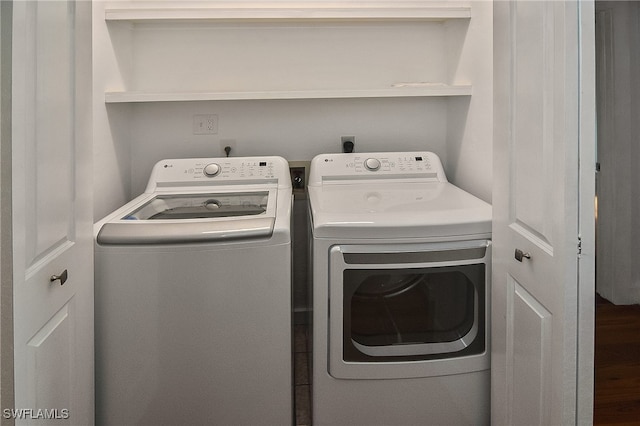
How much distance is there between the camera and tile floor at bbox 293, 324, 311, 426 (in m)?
1.91

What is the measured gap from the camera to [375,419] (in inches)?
65.8

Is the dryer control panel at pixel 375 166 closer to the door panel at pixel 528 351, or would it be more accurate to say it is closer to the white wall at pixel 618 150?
the door panel at pixel 528 351

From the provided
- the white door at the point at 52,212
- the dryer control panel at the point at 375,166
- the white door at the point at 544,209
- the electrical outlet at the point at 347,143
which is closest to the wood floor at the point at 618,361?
the white door at the point at 544,209

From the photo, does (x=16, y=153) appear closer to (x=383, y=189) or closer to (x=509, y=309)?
(x=509, y=309)

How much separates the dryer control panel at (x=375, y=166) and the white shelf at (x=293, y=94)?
0.99 ft

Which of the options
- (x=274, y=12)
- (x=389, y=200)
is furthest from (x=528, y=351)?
(x=274, y=12)

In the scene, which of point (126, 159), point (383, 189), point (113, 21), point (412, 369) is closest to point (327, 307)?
point (412, 369)

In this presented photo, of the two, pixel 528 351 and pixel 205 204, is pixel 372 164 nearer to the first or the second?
pixel 205 204

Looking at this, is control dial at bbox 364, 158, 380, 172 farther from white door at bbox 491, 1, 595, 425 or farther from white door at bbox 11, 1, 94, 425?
white door at bbox 11, 1, 94, 425

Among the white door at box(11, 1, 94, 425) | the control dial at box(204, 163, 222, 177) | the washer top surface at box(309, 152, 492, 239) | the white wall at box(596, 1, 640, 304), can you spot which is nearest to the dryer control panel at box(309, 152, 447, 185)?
the washer top surface at box(309, 152, 492, 239)

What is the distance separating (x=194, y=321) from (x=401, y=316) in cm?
70

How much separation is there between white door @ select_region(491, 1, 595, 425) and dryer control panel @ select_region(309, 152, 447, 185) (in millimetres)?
883

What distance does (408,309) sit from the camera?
1.68 m

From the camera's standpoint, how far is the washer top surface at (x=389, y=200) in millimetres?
1590
